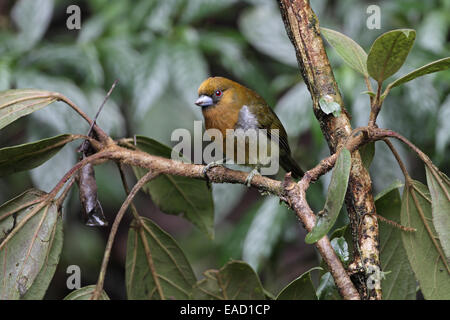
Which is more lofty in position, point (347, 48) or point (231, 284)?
point (347, 48)

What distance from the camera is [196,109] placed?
2.21 m

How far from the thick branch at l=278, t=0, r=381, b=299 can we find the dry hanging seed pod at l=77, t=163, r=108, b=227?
1.75ft

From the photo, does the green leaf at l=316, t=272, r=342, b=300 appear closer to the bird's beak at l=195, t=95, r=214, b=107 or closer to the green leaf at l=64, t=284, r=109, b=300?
the green leaf at l=64, t=284, r=109, b=300

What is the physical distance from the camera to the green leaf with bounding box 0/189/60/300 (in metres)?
1.07

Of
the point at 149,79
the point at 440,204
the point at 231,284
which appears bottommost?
the point at 231,284

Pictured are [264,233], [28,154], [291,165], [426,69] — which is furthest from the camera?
[264,233]

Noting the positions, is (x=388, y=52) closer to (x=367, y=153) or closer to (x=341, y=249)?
(x=367, y=153)

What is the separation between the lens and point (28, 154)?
1156 millimetres

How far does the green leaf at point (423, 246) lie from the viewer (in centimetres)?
104

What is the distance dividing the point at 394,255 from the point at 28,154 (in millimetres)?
880

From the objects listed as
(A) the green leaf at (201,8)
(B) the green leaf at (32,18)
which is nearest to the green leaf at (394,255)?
(A) the green leaf at (201,8)

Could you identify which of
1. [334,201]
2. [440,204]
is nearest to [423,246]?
[440,204]

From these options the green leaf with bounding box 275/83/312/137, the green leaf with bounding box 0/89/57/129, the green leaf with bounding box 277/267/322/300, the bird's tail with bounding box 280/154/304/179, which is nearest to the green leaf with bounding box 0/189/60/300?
the green leaf with bounding box 0/89/57/129

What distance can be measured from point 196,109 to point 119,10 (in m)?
0.97
